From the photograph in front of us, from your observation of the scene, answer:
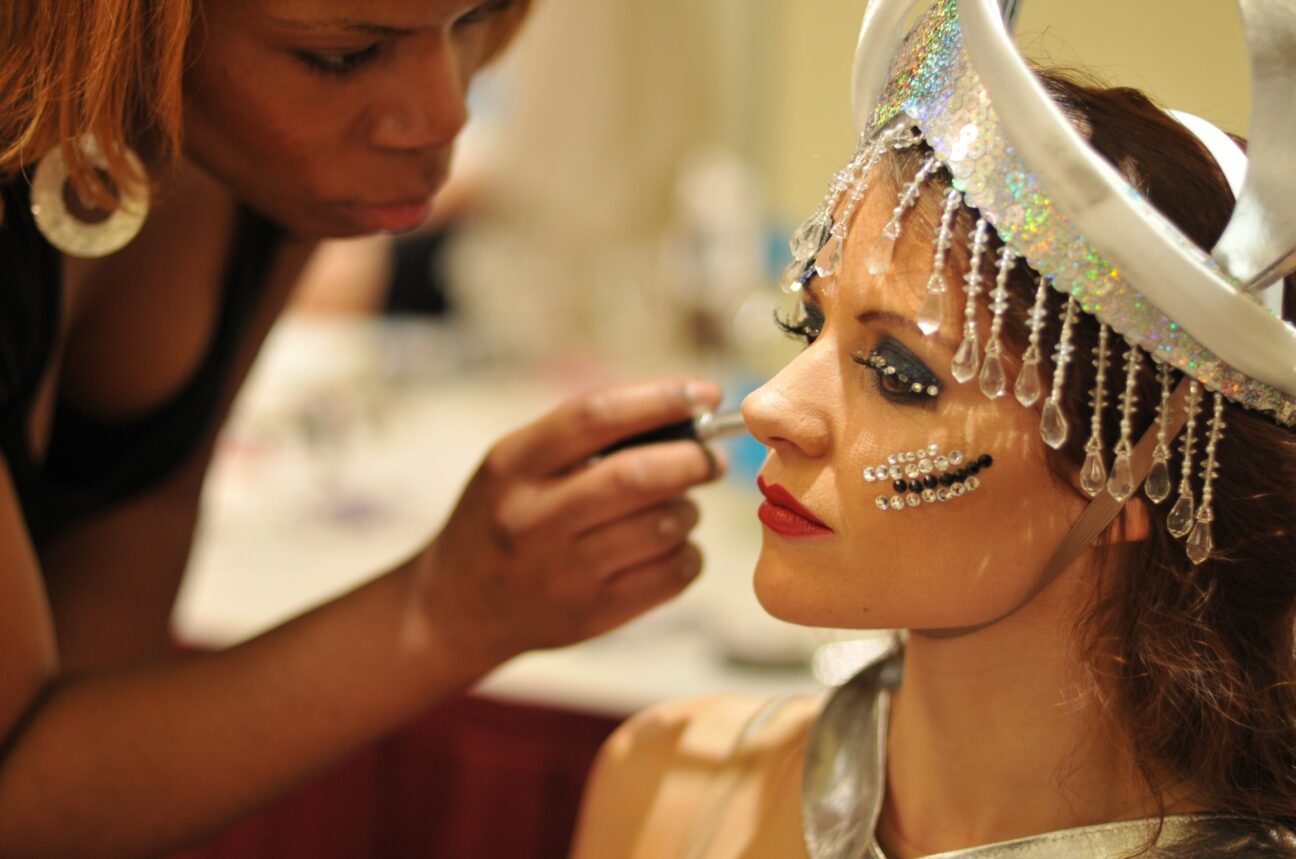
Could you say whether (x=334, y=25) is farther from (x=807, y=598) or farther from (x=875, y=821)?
(x=875, y=821)

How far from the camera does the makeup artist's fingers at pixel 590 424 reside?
Answer: 34.0 inches

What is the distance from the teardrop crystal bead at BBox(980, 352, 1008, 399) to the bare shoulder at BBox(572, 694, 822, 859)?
13.2 inches

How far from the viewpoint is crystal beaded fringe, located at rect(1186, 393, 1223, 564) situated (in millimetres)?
641

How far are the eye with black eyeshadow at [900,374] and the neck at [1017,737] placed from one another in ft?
0.45

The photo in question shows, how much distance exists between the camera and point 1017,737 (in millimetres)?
744

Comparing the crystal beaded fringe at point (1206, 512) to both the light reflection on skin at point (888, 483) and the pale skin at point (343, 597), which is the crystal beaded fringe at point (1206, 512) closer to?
the light reflection on skin at point (888, 483)

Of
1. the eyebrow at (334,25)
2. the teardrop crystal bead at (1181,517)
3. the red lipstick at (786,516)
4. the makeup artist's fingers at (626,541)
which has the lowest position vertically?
the makeup artist's fingers at (626,541)

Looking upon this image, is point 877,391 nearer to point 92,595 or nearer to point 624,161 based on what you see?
point 92,595

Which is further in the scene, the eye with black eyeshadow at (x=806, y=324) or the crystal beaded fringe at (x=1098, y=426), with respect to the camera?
the eye with black eyeshadow at (x=806, y=324)

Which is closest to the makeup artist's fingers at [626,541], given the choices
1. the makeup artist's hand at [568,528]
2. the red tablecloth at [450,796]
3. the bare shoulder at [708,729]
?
the makeup artist's hand at [568,528]

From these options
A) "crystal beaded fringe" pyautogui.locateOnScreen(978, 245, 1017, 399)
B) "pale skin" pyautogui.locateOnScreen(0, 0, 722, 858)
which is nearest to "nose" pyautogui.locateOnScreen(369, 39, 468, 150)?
"pale skin" pyautogui.locateOnScreen(0, 0, 722, 858)

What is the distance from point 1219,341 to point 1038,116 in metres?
0.14

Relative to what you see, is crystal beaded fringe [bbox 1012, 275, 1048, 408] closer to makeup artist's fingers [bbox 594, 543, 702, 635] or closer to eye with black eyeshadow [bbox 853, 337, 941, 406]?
eye with black eyeshadow [bbox 853, 337, 941, 406]

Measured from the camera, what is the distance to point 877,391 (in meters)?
0.69
